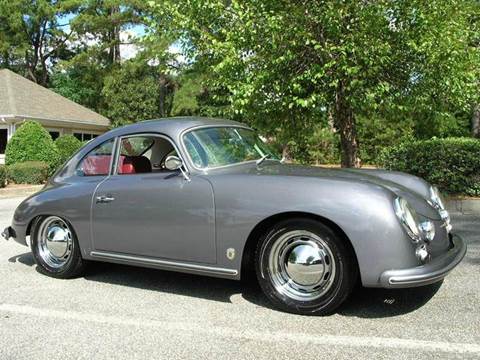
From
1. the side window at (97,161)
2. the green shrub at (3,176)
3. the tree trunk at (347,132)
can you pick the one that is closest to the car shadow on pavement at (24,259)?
the side window at (97,161)

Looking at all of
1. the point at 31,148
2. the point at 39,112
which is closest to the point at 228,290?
the point at 31,148

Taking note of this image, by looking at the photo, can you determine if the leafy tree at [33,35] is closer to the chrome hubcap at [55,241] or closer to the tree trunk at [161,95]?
the tree trunk at [161,95]

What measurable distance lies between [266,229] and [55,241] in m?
2.39

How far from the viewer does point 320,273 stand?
401 centimetres

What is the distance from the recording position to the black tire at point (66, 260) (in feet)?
17.0

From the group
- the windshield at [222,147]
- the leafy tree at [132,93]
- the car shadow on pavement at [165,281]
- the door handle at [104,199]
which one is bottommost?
the car shadow on pavement at [165,281]

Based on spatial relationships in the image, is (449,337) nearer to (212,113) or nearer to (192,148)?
(192,148)

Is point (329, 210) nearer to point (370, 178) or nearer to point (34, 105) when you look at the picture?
point (370, 178)

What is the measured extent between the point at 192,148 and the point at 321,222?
4.61 feet

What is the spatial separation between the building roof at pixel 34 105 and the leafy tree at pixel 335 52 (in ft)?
53.0

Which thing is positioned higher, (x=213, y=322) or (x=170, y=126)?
(x=170, y=126)

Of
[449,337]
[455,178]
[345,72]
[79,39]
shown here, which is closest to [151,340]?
[449,337]

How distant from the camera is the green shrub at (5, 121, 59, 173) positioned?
60.8 ft

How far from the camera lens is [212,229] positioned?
430 cm
